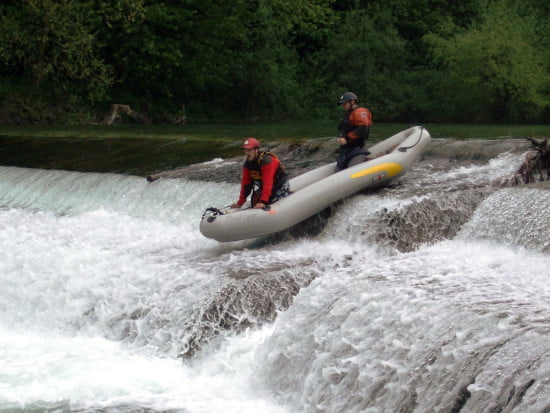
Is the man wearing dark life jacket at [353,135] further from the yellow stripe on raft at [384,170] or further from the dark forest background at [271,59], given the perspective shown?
the dark forest background at [271,59]

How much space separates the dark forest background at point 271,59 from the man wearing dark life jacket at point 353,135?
1402cm

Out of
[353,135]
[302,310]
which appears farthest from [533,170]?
[302,310]

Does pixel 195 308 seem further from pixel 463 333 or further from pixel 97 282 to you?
pixel 463 333

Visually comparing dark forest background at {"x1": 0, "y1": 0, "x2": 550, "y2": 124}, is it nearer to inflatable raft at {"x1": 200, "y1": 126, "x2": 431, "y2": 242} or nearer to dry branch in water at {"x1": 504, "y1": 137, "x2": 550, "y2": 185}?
dry branch in water at {"x1": 504, "y1": 137, "x2": 550, "y2": 185}

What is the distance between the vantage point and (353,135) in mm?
10008

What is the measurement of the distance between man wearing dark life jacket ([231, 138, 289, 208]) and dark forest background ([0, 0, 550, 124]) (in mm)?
15335

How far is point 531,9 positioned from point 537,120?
203 inches

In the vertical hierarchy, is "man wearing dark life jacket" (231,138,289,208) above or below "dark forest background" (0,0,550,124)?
below

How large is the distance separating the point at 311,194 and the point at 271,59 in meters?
19.4

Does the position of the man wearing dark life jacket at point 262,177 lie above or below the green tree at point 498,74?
below

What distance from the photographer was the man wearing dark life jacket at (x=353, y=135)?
1000 centimetres

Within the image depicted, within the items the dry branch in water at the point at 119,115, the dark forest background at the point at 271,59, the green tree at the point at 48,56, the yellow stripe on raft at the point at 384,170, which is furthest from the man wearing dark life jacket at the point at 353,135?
the dry branch in water at the point at 119,115

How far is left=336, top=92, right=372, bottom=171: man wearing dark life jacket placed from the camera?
32.8 ft

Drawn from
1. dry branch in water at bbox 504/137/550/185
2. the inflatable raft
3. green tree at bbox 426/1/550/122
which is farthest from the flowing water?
green tree at bbox 426/1/550/122
